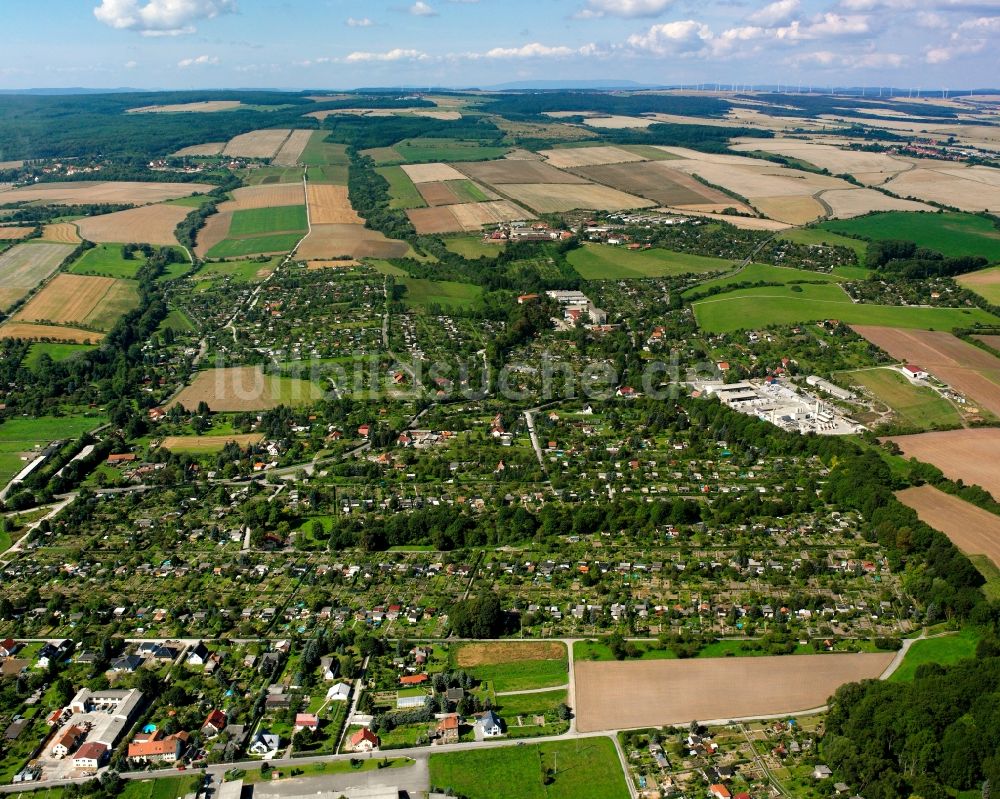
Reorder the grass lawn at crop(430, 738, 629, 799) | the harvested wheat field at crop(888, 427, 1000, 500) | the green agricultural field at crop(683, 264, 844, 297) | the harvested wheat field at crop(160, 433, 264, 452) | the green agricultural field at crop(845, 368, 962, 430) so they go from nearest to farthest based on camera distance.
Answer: the grass lawn at crop(430, 738, 629, 799)
the harvested wheat field at crop(888, 427, 1000, 500)
the harvested wheat field at crop(160, 433, 264, 452)
the green agricultural field at crop(845, 368, 962, 430)
the green agricultural field at crop(683, 264, 844, 297)

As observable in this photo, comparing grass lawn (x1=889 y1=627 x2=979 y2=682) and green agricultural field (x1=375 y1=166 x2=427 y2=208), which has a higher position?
green agricultural field (x1=375 y1=166 x2=427 y2=208)

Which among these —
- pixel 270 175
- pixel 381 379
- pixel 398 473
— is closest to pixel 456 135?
pixel 270 175

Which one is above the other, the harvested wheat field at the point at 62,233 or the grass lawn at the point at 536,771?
the harvested wheat field at the point at 62,233

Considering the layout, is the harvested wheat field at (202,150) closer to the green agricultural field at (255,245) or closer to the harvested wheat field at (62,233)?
the harvested wheat field at (62,233)

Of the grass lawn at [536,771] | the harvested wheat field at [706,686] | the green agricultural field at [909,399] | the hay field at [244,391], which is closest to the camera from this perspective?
the grass lawn at [536,771]

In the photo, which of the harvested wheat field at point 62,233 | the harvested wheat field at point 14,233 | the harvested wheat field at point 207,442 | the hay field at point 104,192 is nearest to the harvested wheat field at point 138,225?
the harvested wheat field at point 62,233

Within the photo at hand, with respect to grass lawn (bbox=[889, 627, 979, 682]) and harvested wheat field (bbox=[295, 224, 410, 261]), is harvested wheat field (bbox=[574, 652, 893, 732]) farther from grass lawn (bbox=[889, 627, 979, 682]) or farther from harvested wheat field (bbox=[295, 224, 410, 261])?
harvested wheat field (bbox=[295, 224, 410, 261])

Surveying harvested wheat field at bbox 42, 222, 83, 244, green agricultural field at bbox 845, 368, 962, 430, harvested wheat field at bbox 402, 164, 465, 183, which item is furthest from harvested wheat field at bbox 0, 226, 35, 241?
green agricultural field at bbox 845, 368, 962, 430

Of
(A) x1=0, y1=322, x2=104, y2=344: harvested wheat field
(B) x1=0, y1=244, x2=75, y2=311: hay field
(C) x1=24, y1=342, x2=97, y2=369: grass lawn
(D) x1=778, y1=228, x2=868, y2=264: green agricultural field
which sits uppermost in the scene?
(D) x1=778, y1=228, x2=868, y2=264: green agricultural field
